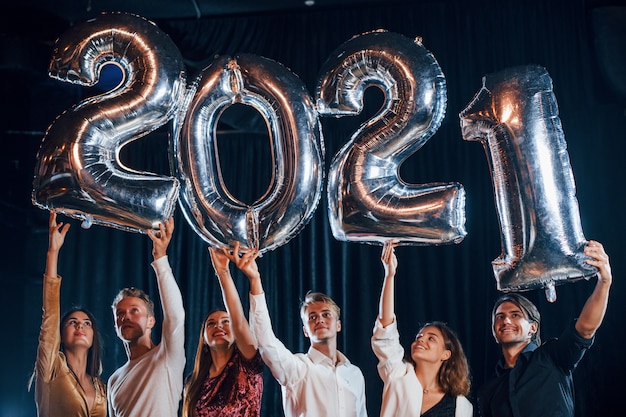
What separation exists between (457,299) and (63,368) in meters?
2.03

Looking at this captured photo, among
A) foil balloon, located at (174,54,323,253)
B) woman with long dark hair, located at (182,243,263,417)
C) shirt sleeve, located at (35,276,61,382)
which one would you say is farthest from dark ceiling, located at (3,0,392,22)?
woman with long dark hair, located at (182,243,263,417)

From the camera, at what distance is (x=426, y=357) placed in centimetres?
312

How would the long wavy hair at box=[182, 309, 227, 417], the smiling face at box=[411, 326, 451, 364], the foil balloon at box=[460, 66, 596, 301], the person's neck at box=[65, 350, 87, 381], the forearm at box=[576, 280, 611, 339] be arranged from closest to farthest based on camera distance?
the foil balloon at box=[460, 66, 596, 301], the forearm at box=[576, 280, 611, 339], the long wavy hair at box=[182, 309, 227, 417], the smiling face at box=[411, 326, 451, 364], the person's neck at box=[65, 350, 87, 381]

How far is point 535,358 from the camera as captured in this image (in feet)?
9.61

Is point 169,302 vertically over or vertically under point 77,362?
over

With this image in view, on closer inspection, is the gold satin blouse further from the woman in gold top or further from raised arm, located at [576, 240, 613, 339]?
raised arm, located at [576, 240, 613, 339]

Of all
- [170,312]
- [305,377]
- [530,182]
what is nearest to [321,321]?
[305,377]

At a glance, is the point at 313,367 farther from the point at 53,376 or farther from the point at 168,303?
the point at 53,376

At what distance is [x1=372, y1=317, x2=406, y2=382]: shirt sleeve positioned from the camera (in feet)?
9.98

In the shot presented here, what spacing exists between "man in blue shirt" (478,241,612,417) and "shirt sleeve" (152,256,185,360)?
1167mm

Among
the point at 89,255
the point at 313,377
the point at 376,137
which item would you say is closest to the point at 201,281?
the point at 89,255

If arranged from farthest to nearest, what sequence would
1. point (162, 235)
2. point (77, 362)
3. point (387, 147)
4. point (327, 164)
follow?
1. point (327, 164)
2. point (77, 362)
3. point (162, 235)
4. point (387, 147)

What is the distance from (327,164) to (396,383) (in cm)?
179

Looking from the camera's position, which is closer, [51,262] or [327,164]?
[51,262]
